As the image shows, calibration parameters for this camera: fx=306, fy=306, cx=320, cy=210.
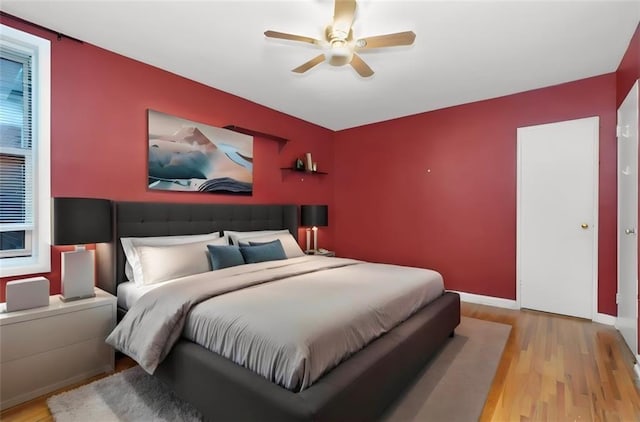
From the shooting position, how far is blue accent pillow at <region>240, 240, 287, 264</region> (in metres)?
2.99

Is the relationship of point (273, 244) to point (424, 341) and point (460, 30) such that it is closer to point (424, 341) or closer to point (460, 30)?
point (424, 341)

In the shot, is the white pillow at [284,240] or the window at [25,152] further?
the white pillow at [284,240]

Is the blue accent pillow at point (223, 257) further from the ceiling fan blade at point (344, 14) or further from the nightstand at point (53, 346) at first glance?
the ceiling fan blade at point (344, 14)

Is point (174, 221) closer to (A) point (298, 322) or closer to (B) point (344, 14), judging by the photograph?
(A) point (298, 322)

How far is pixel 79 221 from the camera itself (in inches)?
87.0

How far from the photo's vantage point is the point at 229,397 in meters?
1.47

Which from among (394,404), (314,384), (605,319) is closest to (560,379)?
(394,404)

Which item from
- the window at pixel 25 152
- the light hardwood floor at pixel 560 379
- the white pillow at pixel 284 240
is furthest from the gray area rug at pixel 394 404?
the white pillow at pixel 284 240

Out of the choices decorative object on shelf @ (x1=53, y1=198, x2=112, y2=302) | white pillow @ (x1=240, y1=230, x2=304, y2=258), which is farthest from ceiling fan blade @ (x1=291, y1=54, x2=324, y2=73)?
decorative object on shelf @ (x1=53, y1=198, x2=112, y2=302)

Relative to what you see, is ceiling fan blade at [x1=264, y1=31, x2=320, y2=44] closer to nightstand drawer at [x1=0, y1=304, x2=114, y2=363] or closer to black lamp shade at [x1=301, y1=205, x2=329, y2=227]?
nightstand drawer at [x1=0, y1=304, x2=114, y2=363]

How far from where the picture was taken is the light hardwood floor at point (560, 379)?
5.90 ft

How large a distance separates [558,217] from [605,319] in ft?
3.63

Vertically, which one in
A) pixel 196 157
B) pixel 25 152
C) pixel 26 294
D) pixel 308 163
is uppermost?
pixel 308 163

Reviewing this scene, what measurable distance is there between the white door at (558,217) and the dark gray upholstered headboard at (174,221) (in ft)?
9.44
